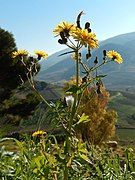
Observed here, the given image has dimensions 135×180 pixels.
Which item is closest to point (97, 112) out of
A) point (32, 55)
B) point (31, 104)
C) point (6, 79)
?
point (31, 104)

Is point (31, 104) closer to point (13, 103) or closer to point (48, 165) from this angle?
point (13, 103)

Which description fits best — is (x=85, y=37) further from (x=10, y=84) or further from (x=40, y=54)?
(x=10, y=84)

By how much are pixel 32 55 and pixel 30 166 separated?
2.95ft

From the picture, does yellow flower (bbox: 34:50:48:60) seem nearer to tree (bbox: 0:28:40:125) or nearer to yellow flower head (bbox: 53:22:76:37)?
yellow flower head (bbox: 53:22:76:37)

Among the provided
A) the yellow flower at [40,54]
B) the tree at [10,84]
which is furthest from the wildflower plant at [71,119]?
the tree at [10,84]

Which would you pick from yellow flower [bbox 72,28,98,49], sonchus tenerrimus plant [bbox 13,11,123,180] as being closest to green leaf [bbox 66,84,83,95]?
sonchus tenerrimus plant [bbox 13,11,123,180]

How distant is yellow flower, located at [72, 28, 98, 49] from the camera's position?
1.91m

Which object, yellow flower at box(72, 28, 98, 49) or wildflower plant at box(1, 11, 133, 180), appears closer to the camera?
wildflower plant at box(1, 11, 133, 180)

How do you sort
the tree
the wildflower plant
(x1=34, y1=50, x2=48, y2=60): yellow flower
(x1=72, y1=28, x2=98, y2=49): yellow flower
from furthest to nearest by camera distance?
1. the tree
2. (x1=34, y1=50, x2=48, y2=60): yellow flower
3. (x1=72, y1=28, x2=98, y2=49): yellow flower
4. the wildflower plant

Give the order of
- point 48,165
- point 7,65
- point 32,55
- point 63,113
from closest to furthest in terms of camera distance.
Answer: point 48,165, point 63,113, point 32,55, point 7,65

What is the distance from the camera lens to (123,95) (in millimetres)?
138375

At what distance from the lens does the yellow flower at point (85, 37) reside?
1.91 m

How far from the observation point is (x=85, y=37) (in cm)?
193

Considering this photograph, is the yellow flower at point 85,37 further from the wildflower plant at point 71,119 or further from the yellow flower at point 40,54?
the yellow flower at point 40,54
